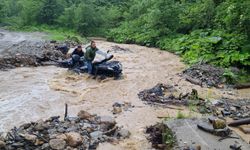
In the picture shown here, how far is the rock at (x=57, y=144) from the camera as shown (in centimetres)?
804

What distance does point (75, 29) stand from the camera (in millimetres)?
38688

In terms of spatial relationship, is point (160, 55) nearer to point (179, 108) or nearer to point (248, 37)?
point (248, 37)

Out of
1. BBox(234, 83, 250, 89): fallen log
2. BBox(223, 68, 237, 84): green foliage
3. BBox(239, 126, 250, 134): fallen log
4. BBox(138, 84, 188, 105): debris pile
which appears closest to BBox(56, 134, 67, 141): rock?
BBox(138, 84, 188, 105): debris pile

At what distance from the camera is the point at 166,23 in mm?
27859

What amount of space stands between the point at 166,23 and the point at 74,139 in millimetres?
20844

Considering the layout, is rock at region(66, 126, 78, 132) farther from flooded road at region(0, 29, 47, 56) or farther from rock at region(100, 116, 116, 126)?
flooded road at region(0, 29, 47, 56)

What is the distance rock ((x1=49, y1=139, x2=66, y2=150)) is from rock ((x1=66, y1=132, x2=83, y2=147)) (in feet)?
0.47

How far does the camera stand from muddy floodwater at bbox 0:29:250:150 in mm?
10508

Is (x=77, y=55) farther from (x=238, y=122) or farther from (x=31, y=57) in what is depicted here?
(x=238, y=122)

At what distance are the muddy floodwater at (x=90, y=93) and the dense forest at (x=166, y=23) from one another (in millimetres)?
2480

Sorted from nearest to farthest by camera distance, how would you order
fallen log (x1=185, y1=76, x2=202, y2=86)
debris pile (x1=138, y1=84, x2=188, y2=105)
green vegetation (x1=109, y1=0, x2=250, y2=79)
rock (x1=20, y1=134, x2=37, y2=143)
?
rock (x1=20, y1=134, x2=37, y2=143) < debris pile (x1=138, y1=84, x2=188, y2=105) < fallen log (x1=185, y1=76, x2=202, y2=86) < green vegetation (x1=109, y1=0, x2=250, y2=79)

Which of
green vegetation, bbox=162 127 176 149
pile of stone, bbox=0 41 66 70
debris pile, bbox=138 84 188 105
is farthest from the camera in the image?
pile of stone, bbox=0 41 66 70

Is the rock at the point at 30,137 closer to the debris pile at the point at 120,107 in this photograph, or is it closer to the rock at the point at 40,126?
the rock at the point at 40,126

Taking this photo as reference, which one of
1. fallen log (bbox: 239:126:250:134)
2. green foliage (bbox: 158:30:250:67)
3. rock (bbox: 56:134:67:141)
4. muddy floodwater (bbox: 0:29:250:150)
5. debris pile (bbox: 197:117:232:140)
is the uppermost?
green foliage (bbox: 158:30:250:67)
